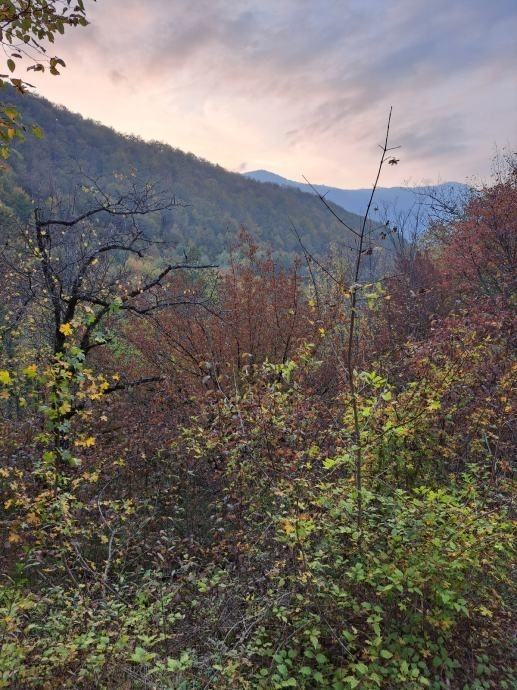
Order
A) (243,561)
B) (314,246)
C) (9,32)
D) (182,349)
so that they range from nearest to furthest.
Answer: (9,32), (243,561), (182,349), (314,246)

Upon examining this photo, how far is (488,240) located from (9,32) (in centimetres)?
1490

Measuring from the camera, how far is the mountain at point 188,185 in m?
56.7

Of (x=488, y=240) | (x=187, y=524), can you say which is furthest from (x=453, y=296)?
(x=187, y=524)

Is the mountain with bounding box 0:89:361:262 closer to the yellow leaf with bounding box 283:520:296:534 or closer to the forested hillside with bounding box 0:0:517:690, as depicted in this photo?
the forested hillside with bounding box 0:0:517:690

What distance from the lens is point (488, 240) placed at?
48.0 ft

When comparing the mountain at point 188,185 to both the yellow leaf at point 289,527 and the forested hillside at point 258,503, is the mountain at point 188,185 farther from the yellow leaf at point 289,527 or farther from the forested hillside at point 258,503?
the yellow leaf at point 289,527

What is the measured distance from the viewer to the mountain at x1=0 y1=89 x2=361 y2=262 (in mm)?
56656

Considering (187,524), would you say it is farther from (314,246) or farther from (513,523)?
(314,246)

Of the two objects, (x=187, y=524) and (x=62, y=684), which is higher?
(x=62, y=684)

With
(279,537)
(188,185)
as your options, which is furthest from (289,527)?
(188,185)

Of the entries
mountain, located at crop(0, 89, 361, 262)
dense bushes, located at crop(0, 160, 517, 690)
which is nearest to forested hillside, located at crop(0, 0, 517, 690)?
dense bushes, located at crop(0, 160, 517, 690)

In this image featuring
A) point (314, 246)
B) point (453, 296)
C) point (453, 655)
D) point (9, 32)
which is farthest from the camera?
point (314, 246)

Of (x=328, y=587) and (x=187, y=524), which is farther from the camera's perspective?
(x=187, y=524)

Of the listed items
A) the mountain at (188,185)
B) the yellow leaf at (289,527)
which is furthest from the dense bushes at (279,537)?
the mountain at (188,185)
